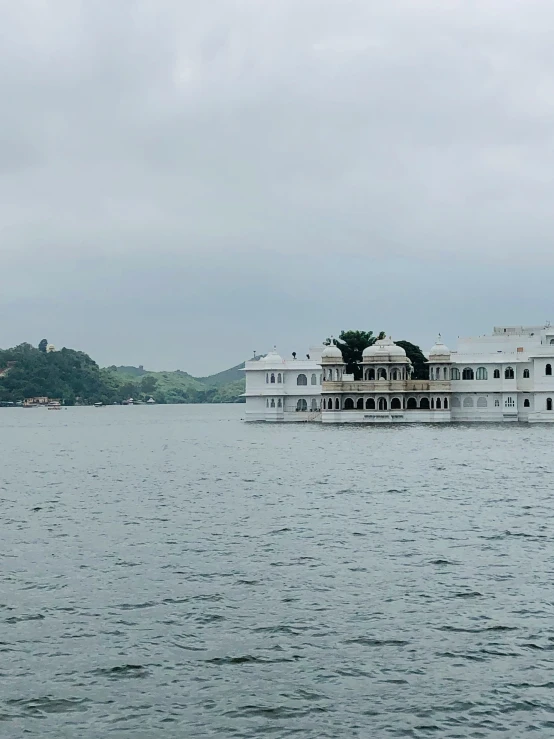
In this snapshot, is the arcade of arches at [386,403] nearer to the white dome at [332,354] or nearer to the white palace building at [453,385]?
the white palace building at [453,385]

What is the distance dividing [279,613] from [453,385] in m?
78.1

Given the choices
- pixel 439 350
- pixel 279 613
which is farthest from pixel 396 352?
pixel 279 613

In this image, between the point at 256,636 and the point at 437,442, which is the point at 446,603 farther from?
the point at 437,442

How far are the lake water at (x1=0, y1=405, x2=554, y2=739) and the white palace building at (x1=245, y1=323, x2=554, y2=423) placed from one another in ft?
181

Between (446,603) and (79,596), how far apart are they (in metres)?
6.42

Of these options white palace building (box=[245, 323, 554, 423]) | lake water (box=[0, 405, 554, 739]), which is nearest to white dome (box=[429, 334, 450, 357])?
white palace building (box=[245, 323, 554, 423])

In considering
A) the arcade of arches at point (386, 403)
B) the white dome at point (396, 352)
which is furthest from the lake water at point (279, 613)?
the white dome at point (396, 352)

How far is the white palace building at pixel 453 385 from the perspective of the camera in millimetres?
91625

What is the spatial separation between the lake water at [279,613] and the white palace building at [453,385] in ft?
181

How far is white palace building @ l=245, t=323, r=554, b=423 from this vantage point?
9162 cm

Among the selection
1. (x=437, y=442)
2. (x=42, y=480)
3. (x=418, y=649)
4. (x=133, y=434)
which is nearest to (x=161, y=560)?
(x=418, y=649)

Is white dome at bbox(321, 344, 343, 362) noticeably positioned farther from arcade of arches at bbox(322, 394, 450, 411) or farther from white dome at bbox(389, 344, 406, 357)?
white dome at bbox(389, 344, 406, 357)

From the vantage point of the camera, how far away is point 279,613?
17.5m

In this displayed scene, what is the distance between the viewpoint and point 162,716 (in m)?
12.8
